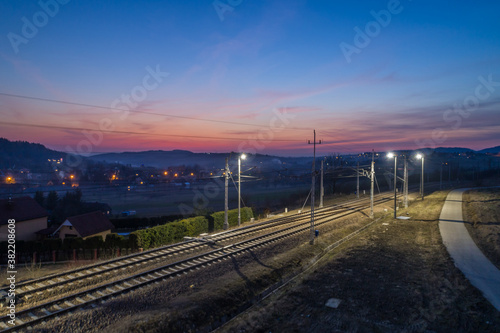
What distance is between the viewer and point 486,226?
29.7 metres

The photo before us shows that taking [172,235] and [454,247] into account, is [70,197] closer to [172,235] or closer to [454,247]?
[172,235]

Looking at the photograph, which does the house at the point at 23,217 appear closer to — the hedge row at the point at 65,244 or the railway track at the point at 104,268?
the hedge row at the point at 65,244

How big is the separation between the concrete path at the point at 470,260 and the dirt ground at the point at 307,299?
568 millimetres

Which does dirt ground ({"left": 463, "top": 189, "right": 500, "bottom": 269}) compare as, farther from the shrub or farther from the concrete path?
the shrub

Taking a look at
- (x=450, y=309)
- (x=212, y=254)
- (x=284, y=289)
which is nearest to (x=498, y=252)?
(x=450, y=309)

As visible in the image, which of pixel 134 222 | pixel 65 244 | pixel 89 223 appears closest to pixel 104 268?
pixel 65 244

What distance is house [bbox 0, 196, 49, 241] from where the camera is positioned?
27.3 metres

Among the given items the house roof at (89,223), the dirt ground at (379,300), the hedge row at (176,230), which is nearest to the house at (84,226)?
the house roof at (89,223)

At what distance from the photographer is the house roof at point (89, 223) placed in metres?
29.3

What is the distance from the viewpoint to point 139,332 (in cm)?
1055

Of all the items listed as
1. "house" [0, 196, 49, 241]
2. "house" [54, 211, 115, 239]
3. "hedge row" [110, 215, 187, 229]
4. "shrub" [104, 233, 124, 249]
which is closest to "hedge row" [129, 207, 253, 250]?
"shrub" [104, 233, 124, 249]

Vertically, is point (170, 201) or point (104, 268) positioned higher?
point (104, 268)

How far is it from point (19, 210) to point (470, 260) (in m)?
39.6

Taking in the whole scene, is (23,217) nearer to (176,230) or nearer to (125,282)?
(176,230)
